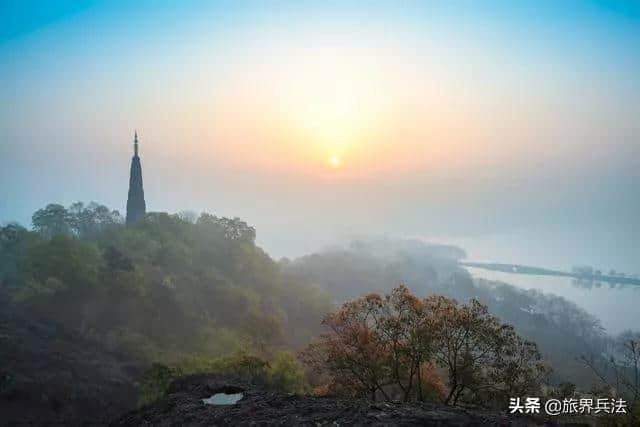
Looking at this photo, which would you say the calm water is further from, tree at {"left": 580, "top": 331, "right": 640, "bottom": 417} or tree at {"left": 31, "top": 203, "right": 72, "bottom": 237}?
tree at {"left": 31, "top": 203, "right": 72, "bottom": 237}

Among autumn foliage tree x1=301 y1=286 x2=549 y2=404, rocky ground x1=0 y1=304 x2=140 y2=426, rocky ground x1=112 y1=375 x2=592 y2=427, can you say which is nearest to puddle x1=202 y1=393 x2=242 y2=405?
rocky ground x1=112 y1=375 x2=592 y2=427

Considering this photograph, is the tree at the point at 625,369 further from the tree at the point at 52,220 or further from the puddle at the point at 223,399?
the tree at the point at 52,220

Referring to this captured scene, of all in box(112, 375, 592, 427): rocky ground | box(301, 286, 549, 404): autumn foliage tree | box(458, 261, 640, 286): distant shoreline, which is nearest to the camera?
box(112, 375, 592, 427): rocky ground

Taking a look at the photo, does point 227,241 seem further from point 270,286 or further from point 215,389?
point 215,389

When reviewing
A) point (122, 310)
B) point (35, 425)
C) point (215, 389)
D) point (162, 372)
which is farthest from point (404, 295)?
point (122, 310)

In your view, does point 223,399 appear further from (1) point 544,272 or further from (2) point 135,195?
(1) point 544,272

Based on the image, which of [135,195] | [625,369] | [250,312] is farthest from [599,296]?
[135,195]
